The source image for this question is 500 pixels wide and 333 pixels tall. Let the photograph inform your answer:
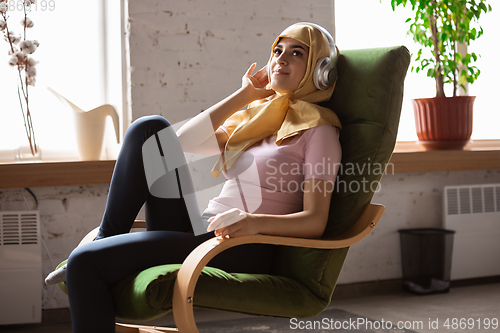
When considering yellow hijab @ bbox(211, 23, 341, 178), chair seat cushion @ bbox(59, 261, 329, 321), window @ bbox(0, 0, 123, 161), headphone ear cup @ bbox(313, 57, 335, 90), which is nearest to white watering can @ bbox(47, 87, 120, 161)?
window @ bbox(0, 0, 123, 161)

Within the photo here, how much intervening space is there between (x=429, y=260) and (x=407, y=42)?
1402 millimetres

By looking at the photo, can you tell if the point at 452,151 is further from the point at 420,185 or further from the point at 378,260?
the point at 378,260

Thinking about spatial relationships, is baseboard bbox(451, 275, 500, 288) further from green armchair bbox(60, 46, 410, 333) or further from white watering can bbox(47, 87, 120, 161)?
white watering can bbox(47, 87, 120, 161)

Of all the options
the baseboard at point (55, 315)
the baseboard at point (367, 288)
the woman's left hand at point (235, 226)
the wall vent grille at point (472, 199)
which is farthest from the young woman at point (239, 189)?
the wall vent grille at point (472, 199)

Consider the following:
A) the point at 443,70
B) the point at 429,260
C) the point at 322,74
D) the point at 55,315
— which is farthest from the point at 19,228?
the point at 443,70

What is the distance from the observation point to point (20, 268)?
2.37 m

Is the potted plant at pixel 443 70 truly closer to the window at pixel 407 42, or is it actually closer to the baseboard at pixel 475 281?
the window at pixel 407 42

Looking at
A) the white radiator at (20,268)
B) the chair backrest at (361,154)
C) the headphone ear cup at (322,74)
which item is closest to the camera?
the chair backrest at (361,154)

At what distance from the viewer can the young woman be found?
4.29 ft

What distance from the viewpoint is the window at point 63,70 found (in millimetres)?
2631

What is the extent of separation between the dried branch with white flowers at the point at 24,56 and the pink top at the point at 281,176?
1.43 meters

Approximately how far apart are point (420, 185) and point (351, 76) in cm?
159

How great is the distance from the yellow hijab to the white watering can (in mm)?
981

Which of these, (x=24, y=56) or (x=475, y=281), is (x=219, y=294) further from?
(x=475, y=281)
